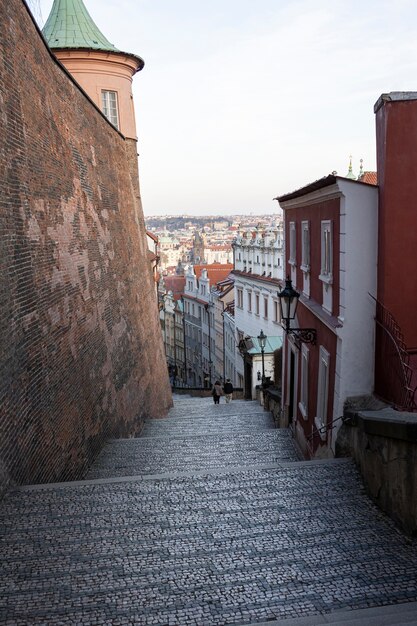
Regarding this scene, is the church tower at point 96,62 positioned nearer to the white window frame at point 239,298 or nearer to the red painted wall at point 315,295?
the red painted wall at point 315,295

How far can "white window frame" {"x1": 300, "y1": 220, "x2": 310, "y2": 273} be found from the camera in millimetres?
11625

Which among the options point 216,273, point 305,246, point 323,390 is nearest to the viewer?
point 323,390

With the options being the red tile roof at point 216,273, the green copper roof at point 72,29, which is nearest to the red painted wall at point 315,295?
A: the green copper roof at point 72,29

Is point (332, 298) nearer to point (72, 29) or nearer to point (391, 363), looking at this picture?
point (391, 363)

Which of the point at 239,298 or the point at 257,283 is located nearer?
the point at 257,283

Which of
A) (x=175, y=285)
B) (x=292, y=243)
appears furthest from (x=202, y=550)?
(x=175, y=285)

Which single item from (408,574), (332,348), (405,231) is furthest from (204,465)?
(408,574)

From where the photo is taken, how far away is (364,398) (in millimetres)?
8727

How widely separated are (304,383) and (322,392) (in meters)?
1.84

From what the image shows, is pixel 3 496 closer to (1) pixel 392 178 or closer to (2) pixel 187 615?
(2) pixel 187 615

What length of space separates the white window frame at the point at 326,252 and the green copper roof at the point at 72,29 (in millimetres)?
12658

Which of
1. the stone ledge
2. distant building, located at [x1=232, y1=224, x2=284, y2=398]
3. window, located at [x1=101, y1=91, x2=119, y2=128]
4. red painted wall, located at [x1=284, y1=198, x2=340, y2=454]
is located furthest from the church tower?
distant building, located at [x1=232, y1=224, x2=284, y2=398]

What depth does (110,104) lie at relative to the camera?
20422mm

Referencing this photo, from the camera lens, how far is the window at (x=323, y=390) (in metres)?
9.94
